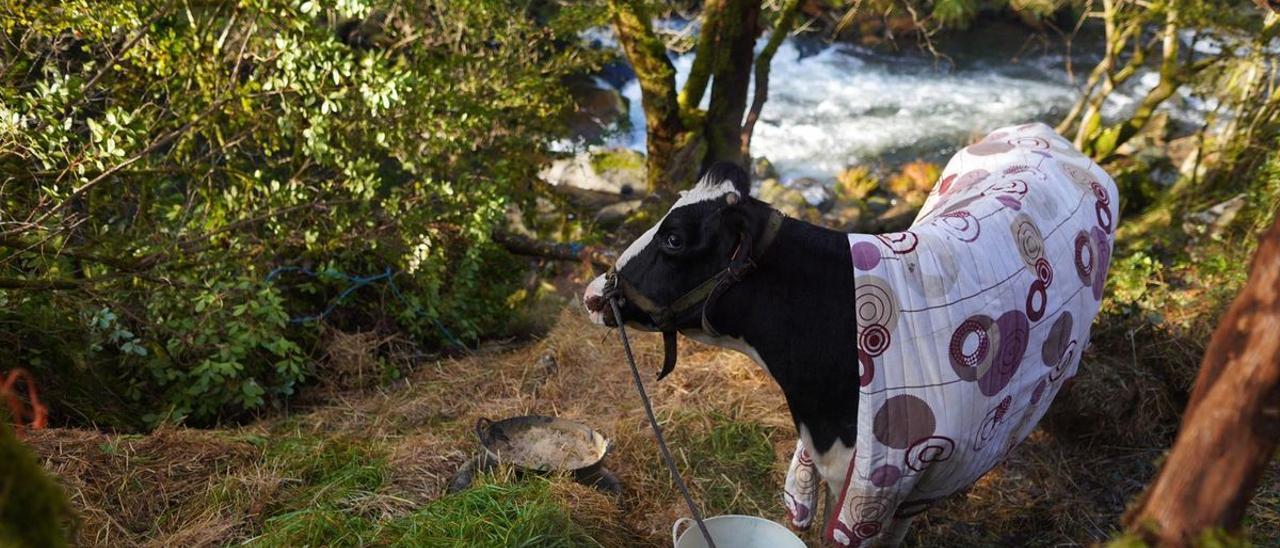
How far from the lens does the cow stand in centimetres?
239

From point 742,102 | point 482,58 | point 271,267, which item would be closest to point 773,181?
point 742,102

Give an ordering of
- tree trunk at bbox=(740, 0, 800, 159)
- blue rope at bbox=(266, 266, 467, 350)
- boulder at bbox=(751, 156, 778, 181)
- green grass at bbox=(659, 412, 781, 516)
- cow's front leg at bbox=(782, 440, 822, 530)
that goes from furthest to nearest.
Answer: boulder at bbox=(751, 156, 778, 181), tree trunk at bbox=(740, 0, 800, 159), blue rope at bbox=(266, 266, 467, 350), green grass at bbox=(659, 412, 781, 516), cow's front leg at bbox=(782, 440, 822, 530)

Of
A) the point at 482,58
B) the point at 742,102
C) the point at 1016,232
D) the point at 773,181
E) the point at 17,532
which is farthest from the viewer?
the point at 773,181

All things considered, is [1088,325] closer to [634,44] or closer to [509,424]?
[509,424]

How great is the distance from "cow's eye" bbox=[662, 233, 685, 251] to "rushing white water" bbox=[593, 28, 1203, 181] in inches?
339

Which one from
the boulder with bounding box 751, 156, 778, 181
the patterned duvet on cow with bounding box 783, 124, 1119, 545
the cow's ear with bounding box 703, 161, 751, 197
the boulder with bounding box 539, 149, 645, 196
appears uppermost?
the cow's ear with bounding box 703, 161, 751, 197

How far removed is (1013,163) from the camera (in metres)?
3.32

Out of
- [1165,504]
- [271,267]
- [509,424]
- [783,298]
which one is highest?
[1165,504]

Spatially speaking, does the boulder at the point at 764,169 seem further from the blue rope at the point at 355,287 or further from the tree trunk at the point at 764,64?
the blue rope at the point at 355,287

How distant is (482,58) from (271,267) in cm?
206

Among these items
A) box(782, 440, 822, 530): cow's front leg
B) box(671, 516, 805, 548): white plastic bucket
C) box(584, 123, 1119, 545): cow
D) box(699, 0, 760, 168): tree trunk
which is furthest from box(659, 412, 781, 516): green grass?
box(699, 0, 760, 168): tree trunk

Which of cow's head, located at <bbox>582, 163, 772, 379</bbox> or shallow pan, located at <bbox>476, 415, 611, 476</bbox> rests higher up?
cow's head, located at <bbox>582, 163, 772, 379</bbox>

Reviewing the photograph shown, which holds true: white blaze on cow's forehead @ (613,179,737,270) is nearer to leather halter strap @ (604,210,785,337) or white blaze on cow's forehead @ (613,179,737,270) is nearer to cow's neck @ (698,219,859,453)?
leather halter strap @ (604,210,785,337)

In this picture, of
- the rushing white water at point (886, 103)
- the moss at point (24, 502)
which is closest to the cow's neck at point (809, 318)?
the moss at point (24, 502)
